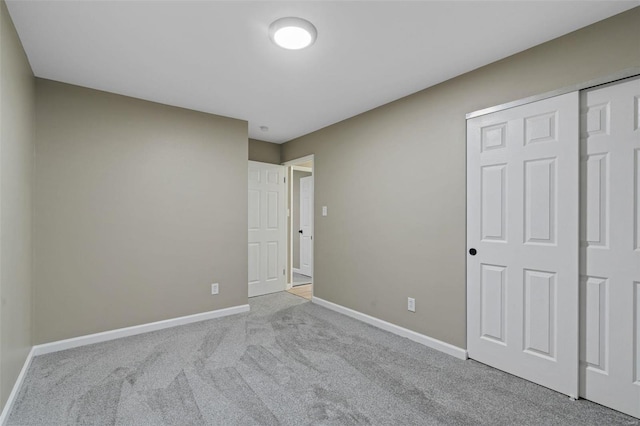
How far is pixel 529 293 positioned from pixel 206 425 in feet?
7.75

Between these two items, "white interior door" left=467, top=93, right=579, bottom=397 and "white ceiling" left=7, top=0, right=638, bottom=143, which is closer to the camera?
"white ceiling" left=7, top=0, right=638, bottom=143

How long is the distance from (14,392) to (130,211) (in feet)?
5.54

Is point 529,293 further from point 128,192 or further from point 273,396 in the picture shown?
point 128,192

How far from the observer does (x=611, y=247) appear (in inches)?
77.4

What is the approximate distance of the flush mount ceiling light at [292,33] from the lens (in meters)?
2.00

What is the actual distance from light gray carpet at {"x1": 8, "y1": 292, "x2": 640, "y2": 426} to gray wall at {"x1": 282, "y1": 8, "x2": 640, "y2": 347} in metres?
0.53

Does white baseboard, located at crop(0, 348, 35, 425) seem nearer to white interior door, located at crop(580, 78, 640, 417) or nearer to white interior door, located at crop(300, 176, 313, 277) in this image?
white interior door, located at crop(580, 78, 640, 417)

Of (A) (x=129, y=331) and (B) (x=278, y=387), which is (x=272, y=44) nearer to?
(B) (x=278, y=387)

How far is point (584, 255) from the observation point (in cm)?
208

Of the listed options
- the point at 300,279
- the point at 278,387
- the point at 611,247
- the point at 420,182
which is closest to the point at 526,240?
the point at 611,247

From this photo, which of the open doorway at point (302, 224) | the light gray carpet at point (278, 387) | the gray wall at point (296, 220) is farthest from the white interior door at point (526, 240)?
the gray wall at point (296, 220)

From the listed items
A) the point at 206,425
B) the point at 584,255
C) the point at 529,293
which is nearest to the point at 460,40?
the point at 584,255

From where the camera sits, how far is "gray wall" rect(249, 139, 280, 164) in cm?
489

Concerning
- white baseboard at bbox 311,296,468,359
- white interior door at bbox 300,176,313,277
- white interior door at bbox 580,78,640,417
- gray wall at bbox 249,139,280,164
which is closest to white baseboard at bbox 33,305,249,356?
white baseboard at bbox 311,296,468,359
